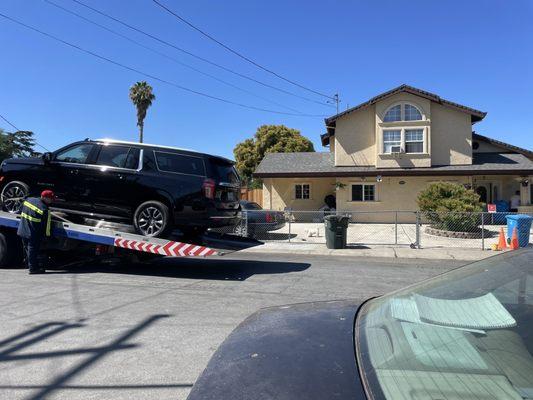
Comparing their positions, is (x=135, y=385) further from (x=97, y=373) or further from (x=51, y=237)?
(x=51, y=237)

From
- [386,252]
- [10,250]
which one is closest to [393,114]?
[386,252]

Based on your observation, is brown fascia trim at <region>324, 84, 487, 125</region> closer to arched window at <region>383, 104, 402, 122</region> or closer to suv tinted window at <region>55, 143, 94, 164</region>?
arched window at <region>383, 104, 402, 122</region>

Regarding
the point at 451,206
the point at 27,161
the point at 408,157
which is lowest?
the point at 451,206

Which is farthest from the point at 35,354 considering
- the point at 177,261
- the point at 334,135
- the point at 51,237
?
the point at 334,135

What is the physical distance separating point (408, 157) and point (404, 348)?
24886 mm

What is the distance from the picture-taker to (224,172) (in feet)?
29.4

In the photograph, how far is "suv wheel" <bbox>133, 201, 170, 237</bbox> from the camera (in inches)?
335

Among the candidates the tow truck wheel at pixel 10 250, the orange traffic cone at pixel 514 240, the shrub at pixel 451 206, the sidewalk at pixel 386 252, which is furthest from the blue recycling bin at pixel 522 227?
the tow truck wheel at pixel 10 250

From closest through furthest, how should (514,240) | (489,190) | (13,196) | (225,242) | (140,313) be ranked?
(140,313) < (13,196) < (225,242) < (514,240) < (489,190)

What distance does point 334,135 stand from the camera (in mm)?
27781

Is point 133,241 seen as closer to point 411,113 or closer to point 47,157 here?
point 47,157

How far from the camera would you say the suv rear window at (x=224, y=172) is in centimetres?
871

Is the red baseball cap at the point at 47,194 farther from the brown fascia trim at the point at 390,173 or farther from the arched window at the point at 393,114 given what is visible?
the arched window at the point at 393,114

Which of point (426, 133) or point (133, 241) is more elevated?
point (426, 133)
